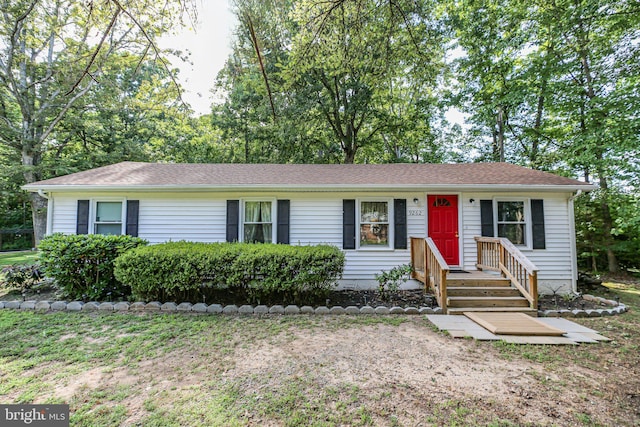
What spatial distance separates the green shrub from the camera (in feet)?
18.0

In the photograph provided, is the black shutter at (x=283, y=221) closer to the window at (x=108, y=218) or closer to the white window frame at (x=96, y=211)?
the white window frame at (x=96, y=211)

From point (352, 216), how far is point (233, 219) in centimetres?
307

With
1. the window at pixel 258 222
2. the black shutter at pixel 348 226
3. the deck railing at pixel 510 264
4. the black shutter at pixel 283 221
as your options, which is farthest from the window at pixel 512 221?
the window at pixel 258 222

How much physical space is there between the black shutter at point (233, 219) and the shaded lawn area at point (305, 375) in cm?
272

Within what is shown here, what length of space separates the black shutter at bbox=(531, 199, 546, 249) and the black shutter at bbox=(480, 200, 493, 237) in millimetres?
1040

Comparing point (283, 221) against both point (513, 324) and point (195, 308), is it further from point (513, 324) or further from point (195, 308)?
point (513, 324)

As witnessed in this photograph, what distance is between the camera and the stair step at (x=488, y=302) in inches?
212

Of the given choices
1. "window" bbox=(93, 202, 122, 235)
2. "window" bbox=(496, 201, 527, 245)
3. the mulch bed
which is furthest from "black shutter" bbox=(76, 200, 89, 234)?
"window" bbox=(496, 201, 527, 245)

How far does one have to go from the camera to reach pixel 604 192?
383 inches

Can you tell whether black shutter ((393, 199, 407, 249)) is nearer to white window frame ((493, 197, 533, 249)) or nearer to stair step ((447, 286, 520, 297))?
stair step ((447, 286, 520, 297))

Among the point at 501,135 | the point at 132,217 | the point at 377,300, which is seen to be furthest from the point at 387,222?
the point at 501,135

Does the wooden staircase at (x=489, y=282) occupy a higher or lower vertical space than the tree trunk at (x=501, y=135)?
lower

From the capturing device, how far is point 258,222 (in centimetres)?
719

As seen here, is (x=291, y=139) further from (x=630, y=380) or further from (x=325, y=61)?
(x=630, y=380)
